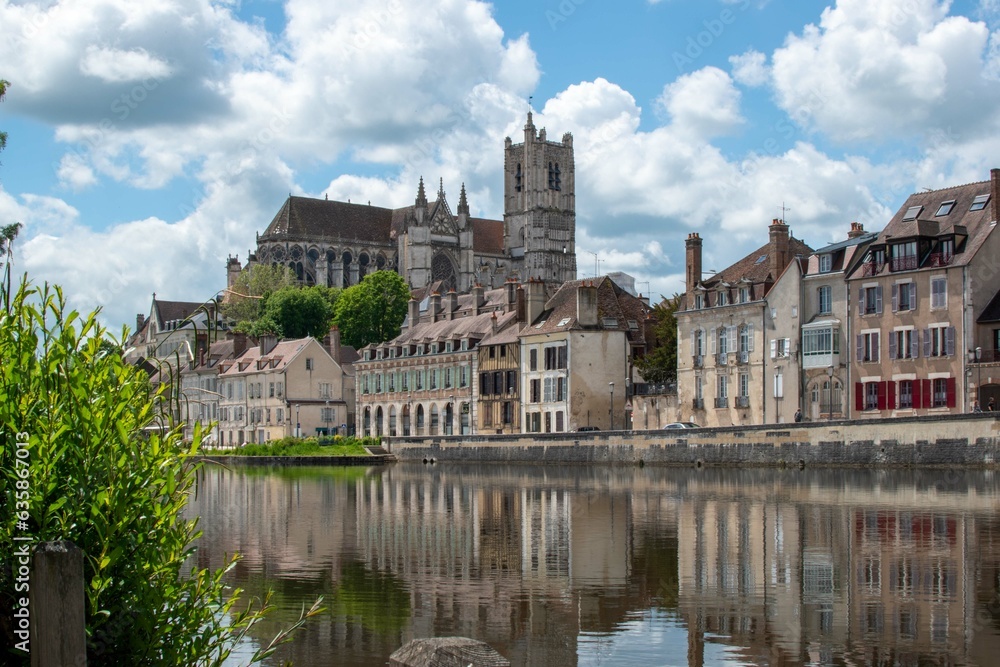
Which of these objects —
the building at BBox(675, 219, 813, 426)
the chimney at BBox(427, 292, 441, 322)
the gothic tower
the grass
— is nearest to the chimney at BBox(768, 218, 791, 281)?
the building at BBox(675, 219, 813, 426)

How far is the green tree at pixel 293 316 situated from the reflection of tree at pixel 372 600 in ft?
322

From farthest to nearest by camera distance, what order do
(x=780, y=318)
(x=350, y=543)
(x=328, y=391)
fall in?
(x=328, y=391) < (x=780, y=318) < (x=350, y=543)

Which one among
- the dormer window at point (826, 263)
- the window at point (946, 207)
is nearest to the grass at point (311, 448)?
the dormer window at point (826, 263)

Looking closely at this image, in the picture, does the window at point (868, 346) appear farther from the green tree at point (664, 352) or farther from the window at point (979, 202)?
→ the green tree at point (664, 352)

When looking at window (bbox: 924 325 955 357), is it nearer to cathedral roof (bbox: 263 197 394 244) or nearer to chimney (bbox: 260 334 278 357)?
chimney (bbox: 260 334 278 357)

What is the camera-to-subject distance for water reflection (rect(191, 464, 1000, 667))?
15.3m

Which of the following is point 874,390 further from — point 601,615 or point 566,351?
point 601,615

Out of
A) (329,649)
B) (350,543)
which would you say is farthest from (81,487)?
(350,543)

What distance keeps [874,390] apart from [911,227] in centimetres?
699

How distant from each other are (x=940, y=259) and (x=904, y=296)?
2.28m

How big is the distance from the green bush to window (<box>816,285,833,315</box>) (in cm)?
5136

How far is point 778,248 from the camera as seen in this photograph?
199 feet

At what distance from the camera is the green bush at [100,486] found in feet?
25.3

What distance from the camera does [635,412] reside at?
68.1m
